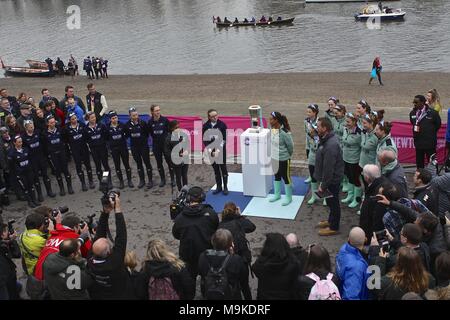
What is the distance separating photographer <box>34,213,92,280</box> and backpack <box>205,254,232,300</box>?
5.74 feet

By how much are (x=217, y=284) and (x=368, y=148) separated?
4.42 metres

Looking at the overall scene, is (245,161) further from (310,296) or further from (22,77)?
(22,77)

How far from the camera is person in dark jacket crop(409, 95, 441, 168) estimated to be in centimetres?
890

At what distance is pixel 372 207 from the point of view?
6.10m

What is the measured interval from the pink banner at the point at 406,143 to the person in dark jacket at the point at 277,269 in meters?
6.79

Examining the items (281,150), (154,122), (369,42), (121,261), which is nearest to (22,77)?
(369,42)

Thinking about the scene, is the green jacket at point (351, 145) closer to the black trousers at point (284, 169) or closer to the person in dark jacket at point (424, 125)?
the black trousers at point (284, 169)

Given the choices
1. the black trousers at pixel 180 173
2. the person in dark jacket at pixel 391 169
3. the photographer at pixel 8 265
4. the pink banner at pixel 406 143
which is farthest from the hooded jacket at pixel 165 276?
the pink banner at pixel 406 143

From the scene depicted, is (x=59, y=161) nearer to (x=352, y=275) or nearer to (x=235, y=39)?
(x=352, y=275)

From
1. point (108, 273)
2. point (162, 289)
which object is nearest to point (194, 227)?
point (162, 289)

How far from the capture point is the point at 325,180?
752cm

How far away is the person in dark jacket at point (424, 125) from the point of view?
8898mm

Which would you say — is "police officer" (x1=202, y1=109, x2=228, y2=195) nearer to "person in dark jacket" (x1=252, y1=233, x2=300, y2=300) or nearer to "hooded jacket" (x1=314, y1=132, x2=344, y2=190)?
"hooded jacket" (x1=314, y1=132, x2=344, y2=190)
